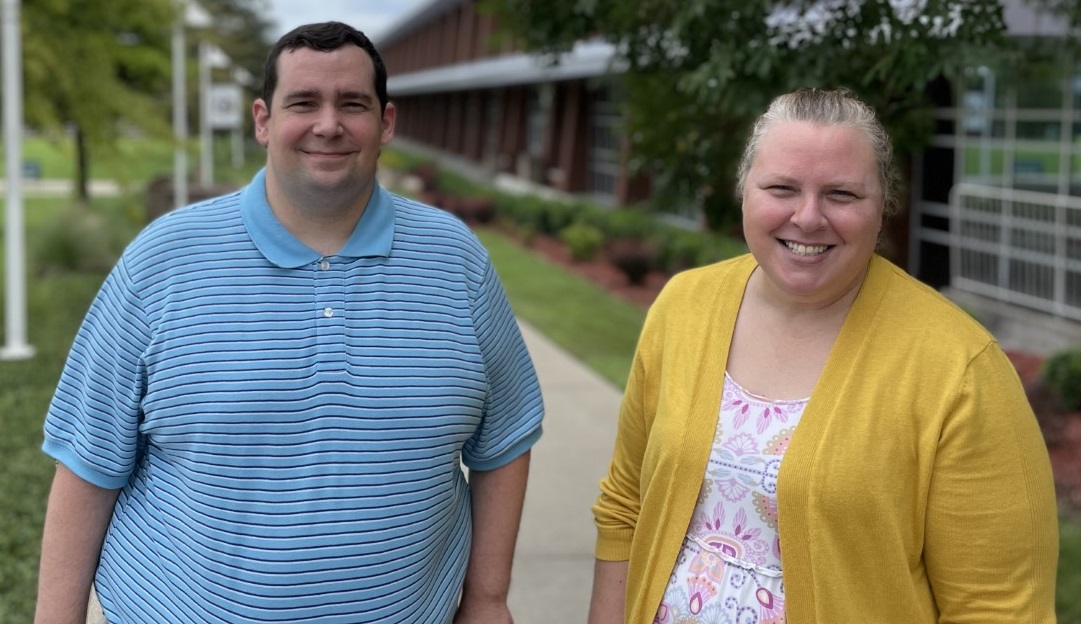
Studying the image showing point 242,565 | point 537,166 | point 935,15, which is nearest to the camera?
point 242,565

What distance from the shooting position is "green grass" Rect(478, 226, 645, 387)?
1098 centimetres

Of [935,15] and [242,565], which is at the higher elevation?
[935,15]

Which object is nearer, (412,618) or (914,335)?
(914,335)

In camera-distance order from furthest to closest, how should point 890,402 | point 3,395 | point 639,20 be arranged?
point 3,395 → point 639,20 → point 890,402

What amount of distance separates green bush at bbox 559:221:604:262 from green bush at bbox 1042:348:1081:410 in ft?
33.9

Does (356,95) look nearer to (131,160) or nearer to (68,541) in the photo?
(68,541)

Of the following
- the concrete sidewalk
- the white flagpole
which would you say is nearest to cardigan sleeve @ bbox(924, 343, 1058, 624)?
the concrete sidewalk

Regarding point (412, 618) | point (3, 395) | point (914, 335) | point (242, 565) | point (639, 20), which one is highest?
point (639, 20)

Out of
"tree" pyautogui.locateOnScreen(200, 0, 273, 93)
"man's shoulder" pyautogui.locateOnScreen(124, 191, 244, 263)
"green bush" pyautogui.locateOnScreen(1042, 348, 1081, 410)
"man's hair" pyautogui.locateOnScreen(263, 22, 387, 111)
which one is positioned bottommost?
"green bush" pyautogui.locateOnScreen(1042, 348, 1081, 410)

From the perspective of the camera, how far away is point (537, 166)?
28750 mm

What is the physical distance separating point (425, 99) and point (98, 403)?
53.9 metres

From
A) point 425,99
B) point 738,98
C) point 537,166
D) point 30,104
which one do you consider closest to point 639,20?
point 738,98

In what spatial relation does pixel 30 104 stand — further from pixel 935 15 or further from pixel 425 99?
pixel 425 99

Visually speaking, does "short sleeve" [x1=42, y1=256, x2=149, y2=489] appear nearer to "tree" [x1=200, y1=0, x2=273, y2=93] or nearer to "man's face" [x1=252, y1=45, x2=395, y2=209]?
"man's face" [x1=252, y1=45, x2=395, y2=209]
